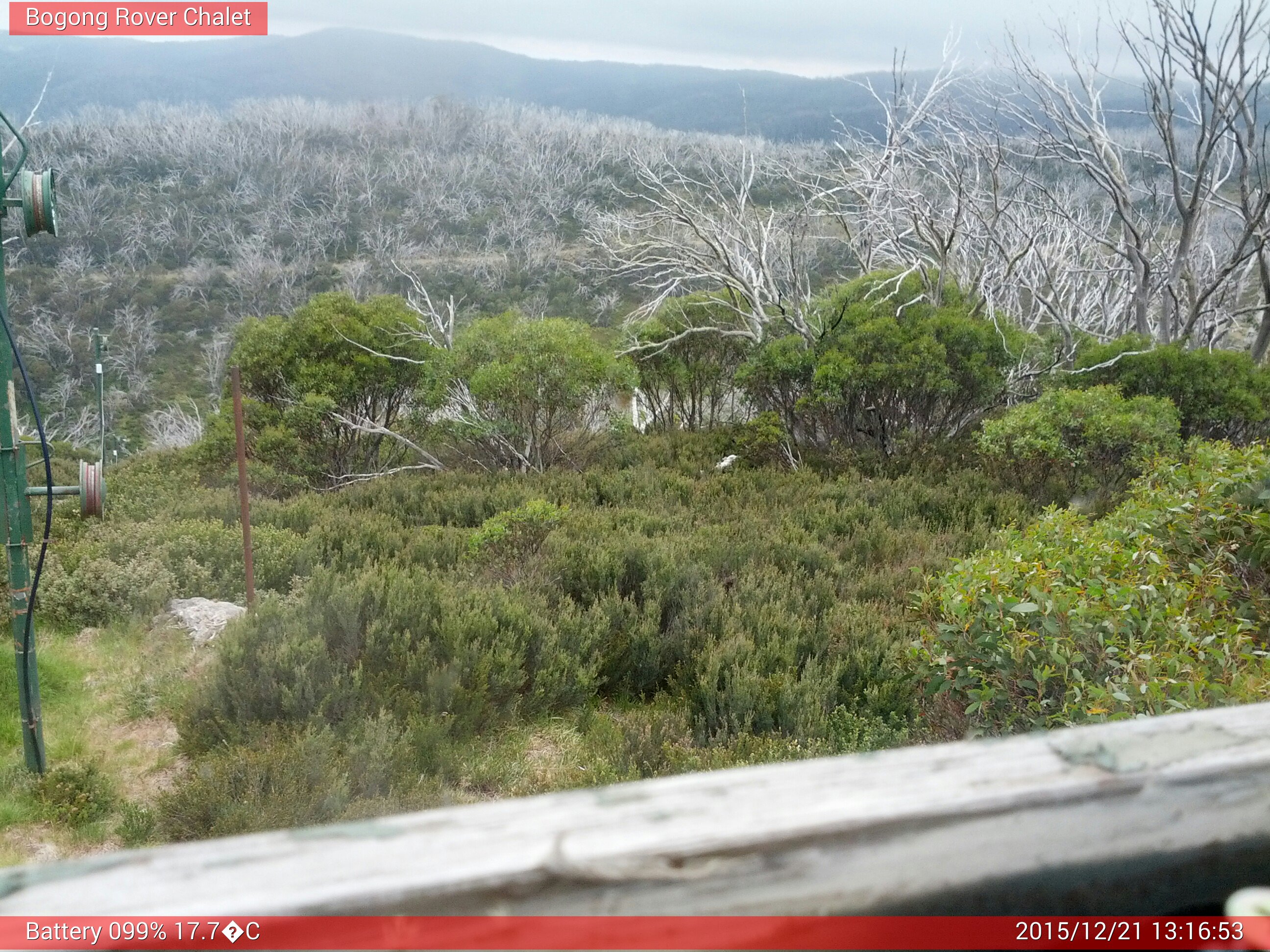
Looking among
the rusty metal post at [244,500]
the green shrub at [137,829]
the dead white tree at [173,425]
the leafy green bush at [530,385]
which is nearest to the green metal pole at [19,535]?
the green shrub at [137,829]

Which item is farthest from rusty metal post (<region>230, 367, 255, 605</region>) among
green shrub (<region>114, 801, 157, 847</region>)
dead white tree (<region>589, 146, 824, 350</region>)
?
dead white tree (<region>589, 146, 824, 350</region>)

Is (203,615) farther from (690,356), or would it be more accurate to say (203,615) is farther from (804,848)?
(690,356)

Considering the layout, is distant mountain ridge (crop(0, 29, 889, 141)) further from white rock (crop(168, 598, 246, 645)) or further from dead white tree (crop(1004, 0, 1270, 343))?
white rock (crop(168, 598, 246, 645))

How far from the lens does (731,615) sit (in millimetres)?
5008

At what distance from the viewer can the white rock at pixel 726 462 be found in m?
9.59

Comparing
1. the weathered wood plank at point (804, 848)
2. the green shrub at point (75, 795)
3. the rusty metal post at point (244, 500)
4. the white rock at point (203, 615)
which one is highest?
the weathered wood plank at point (804, 848)

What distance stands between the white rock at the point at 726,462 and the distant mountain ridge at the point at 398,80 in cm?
3626

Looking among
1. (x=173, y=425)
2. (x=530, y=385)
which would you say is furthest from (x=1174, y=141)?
(x=173, y=425)

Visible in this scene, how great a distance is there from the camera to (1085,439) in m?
7.67

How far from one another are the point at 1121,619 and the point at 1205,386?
671cm

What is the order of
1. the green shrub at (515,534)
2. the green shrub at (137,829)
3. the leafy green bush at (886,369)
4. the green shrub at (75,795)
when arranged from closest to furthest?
the green shrub at (137,829) → the green shrub at (75,795) → the green shrub at (515,534) → the leafy green bush at (886,369)

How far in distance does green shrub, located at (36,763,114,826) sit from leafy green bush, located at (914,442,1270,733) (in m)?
3.49

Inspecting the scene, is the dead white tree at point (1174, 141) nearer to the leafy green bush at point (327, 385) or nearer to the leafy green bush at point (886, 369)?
the leafy green bush at point (886, 369)

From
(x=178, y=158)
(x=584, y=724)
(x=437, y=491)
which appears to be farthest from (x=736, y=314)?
(x=178, y=158)
